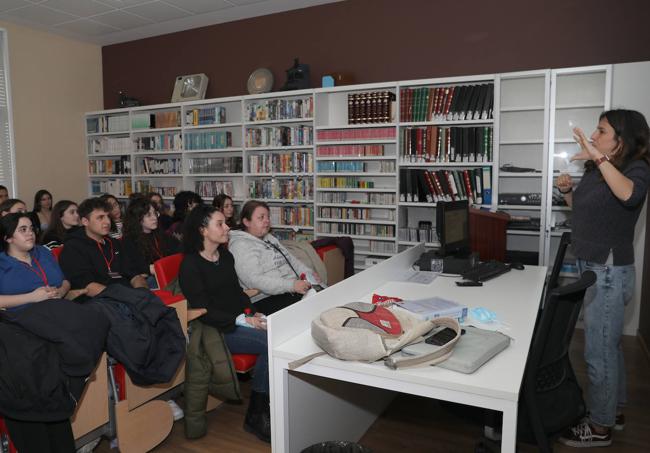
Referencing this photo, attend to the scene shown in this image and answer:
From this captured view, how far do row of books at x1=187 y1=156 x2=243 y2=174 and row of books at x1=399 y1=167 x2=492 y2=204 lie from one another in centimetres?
216

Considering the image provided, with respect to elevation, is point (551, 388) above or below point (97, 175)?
below

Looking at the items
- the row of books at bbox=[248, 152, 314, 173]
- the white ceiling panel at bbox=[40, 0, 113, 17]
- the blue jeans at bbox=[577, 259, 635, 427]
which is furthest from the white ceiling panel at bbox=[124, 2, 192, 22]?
the blue jeans at bbox=[577, 259, 635, 427]

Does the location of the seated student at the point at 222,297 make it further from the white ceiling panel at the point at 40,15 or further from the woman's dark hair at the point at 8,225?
the white ceiling panel at the point at 40,15

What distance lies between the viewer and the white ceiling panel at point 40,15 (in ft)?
18.7

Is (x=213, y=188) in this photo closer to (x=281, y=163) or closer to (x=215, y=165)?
(x=215, y=165)

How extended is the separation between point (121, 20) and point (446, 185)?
14.6 ft

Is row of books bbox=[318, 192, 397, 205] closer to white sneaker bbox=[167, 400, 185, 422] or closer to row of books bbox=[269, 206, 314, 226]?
row of books bbox=[269, 206, 314, 226]

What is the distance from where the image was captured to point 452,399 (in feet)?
5.20

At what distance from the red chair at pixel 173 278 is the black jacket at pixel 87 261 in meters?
0.64

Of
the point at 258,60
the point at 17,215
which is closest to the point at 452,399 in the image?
the point at 17,215

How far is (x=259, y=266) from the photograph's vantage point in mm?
3211

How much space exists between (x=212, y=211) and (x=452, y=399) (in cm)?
185

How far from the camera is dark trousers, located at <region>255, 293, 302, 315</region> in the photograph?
323 centimetres

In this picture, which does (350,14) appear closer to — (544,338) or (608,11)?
(608,11)
